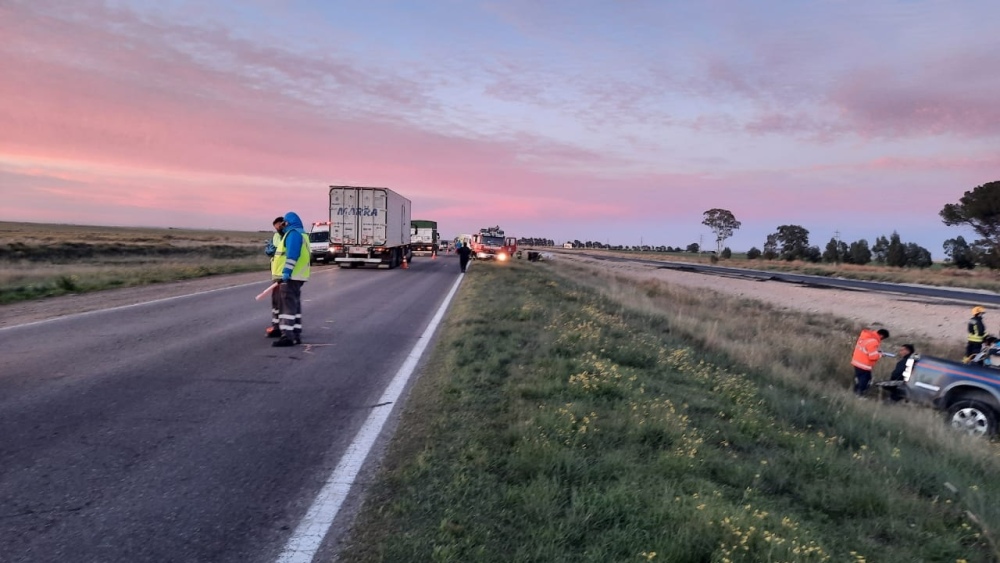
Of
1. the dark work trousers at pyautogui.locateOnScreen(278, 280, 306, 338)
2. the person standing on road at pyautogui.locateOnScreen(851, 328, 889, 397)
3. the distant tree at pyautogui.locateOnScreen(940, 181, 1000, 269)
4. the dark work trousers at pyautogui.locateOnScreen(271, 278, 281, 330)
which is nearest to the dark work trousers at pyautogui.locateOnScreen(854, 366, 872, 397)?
the person standing on road at pyautogui.locateOnScreen(851, 328, 889, 397)

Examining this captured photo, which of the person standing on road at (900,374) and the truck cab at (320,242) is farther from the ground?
the truck cab at (320,242)

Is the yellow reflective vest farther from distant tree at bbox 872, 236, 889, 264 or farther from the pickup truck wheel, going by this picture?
distant tree at bbox 872, 236, 889, 264

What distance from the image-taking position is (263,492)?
4.38 metres

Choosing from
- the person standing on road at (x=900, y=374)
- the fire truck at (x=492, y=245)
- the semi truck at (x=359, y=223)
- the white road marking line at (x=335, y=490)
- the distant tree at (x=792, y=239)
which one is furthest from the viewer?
the distant tree at (x=792, y=239)

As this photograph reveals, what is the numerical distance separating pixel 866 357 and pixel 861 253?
79.4m

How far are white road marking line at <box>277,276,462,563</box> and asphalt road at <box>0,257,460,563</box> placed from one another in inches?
2.8

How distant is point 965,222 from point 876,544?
75.7 meters

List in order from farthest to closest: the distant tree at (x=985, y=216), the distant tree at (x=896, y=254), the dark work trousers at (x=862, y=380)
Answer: the distant tree at (x=896, y=254), the distant tree at (x=985, y=216), the dark work trousers at (x=862, y=380)

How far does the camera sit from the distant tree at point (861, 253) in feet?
266

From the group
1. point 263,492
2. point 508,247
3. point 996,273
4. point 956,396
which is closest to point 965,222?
point 996,273

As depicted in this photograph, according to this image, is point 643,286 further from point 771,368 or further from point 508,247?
point 771,368

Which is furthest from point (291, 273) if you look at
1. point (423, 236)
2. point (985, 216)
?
point (985, 216)

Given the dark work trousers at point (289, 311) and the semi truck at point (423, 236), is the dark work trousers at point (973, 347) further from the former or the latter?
the semi truck at point (423, 236)

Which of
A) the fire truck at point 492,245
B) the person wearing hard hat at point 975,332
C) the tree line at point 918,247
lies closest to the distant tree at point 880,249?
the tree line at point 918,247
